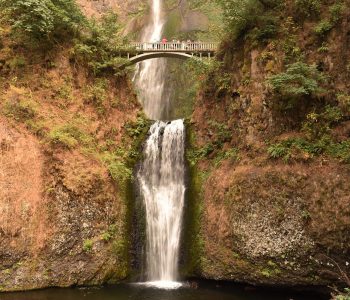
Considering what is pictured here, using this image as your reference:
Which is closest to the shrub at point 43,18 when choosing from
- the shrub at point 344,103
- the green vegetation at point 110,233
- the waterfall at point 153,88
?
the green vegetation at point 110,233

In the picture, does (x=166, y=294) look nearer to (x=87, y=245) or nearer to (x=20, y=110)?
(x=87, y=245)

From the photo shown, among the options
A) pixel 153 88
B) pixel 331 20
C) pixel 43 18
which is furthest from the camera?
pixel 153 88

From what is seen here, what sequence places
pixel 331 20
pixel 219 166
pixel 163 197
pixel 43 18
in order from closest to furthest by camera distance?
pixel 331 20 < pixel 219 166 < pixel 163 197 < pixel 43 18

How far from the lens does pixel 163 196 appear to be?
59.3ft

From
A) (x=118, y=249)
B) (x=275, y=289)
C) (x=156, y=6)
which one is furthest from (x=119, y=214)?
(x=156, y=6)

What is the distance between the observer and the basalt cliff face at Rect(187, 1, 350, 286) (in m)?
13.1

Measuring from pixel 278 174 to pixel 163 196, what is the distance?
6071 millimetres

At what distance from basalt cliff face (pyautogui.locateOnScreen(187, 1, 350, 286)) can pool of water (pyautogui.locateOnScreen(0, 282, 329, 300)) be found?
63 cm

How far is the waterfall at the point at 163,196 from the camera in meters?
16.4

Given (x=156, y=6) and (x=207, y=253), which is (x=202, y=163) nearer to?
(x=207, y=253)

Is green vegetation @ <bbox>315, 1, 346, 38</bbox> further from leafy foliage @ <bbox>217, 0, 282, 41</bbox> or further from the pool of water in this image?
the pool of water

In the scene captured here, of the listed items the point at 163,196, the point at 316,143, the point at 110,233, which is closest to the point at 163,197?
the point at 163,196

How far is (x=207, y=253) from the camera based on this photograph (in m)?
15.7

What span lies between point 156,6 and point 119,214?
101 feet
